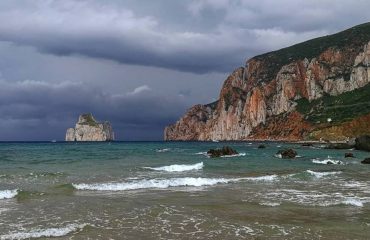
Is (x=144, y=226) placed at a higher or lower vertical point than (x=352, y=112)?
lower

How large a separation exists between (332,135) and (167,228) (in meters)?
170

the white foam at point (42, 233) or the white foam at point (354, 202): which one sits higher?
the white foam at point (42, 233)

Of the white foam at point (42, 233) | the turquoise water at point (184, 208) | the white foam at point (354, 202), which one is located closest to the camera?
the white foam at point (42, 233)

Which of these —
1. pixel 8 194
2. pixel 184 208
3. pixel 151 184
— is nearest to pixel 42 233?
pixel 184 208

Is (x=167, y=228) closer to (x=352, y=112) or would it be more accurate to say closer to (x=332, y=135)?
(x=332, y=135)

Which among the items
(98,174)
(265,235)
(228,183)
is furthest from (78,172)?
(265,235)

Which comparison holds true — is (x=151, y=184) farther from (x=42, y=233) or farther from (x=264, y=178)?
(x=42, y=233)

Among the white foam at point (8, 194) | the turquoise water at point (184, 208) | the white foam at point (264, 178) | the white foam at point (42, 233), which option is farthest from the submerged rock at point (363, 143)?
the white foam at point (42, 233)

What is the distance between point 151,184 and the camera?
32.1m

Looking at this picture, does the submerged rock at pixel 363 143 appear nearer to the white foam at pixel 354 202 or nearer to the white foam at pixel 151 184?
the white foam at pixel 151 184

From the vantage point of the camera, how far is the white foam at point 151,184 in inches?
1184

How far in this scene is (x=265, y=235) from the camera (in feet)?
52.3

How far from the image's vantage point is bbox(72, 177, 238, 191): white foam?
30062 mm

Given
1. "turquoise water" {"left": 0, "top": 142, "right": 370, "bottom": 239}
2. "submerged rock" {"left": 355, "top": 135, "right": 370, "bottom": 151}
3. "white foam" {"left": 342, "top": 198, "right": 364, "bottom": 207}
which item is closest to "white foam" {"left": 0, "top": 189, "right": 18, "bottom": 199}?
"turquoise water" {"left": 0, "top": 142, "right": 370, "bottom": 239}
